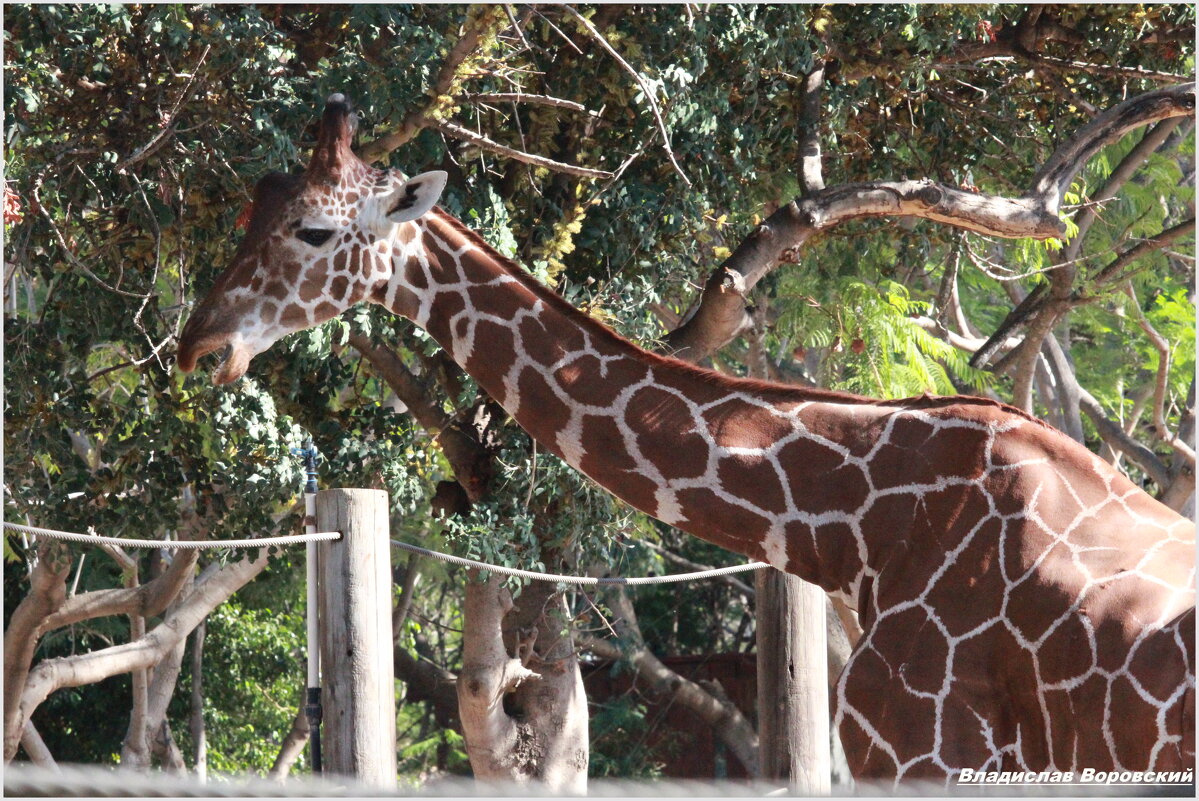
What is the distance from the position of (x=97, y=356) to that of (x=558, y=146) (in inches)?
152

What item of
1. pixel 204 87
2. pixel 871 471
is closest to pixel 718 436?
pixel 871 471

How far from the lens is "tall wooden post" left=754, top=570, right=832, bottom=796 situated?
18.4 feet

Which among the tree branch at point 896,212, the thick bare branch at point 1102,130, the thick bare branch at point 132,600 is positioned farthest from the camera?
the thick bare branch at point 132,600

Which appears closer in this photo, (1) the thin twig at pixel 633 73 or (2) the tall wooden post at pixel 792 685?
(2) the tall wooden post at pixel 792 685

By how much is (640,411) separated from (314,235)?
1357mm

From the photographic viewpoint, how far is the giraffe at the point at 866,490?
403 cm

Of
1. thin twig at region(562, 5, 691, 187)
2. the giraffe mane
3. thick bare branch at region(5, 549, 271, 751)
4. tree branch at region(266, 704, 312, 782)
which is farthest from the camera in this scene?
tree branch at region(266, 704, 312, 782)

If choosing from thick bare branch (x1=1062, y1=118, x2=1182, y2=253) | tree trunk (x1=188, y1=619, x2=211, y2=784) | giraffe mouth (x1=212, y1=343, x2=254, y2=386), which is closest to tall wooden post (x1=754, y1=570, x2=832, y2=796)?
giraffe mouth (x1=212, y1=343, x2=254, y2=386)

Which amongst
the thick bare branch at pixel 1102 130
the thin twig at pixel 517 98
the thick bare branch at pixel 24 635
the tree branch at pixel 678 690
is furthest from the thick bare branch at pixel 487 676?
the tree branch at pixel 678 690

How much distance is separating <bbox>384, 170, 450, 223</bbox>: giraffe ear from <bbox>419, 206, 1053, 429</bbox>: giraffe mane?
25 centimetres

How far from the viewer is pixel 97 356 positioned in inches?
359

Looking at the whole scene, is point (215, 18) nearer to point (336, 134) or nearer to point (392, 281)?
point (336, 134)

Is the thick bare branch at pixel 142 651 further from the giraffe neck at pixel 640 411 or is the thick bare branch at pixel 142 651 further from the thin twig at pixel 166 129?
the giraffe neck at pixel 640 411

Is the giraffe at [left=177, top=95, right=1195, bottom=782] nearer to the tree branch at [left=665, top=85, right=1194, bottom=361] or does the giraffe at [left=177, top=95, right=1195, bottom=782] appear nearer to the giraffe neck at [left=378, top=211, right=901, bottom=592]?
the giraffe neck at [left=378, top=211, right=901, bottom=592]
